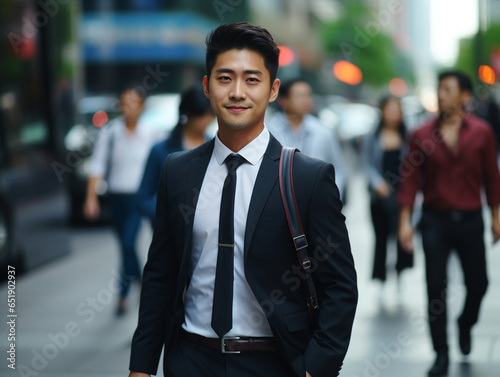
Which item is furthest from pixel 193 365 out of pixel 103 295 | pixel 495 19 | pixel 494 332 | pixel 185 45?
pixel 495 19

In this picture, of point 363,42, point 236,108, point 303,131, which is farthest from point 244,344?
point 363,42

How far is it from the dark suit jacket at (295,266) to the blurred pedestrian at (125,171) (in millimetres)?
5267

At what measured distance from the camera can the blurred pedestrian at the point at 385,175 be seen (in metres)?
8.83

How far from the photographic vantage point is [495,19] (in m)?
61.0

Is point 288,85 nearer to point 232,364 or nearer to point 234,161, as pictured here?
point 234,161


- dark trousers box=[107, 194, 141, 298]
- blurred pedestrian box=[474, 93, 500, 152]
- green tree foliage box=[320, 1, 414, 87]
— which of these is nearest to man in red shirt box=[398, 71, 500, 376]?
dark trousers box=[107, 194, 141, 298]

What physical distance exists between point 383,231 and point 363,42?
235 ft

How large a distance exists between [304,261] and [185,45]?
124 ft

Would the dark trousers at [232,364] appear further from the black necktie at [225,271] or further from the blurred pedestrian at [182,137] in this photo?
the blurred pedestrian at [182,137]

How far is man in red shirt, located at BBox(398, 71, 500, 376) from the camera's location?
598 centimetres

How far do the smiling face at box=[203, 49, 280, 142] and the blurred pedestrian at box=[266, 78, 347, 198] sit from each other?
4.71 m

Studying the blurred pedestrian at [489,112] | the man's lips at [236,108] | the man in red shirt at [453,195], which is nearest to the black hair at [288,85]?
the man in red shirt at [453,195]

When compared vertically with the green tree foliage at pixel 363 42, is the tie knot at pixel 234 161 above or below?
below

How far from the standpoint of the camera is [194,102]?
628 cm
